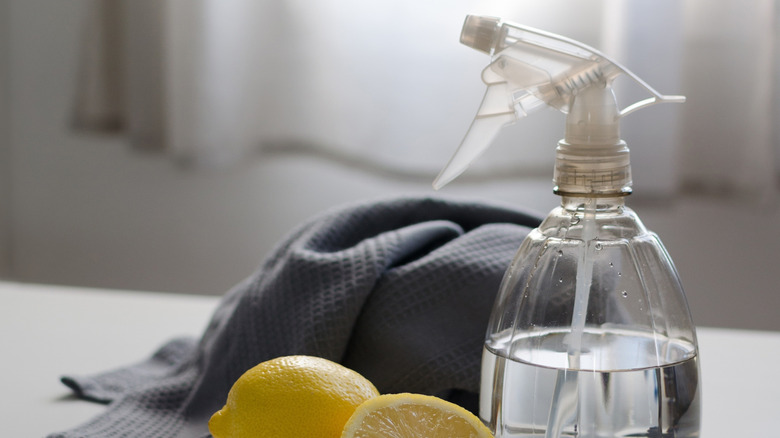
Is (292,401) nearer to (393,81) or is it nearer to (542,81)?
(542,81)

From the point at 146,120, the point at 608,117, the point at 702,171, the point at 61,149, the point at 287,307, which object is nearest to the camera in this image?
the point at 608,117

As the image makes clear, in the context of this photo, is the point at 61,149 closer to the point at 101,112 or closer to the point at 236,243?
the point at 101,112

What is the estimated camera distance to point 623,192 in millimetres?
430

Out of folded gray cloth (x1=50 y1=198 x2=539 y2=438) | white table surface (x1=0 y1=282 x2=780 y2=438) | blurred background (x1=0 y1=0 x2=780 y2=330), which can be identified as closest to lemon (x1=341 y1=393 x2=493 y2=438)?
folded gray cloth (x1=50 y1=198 x2=539 y2=438)

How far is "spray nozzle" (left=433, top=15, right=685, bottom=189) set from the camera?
1.41 feet

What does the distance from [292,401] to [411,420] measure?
0.07m

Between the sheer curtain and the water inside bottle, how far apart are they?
5.07ft

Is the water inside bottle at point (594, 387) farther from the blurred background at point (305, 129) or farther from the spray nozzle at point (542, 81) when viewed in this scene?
the blurred background at point (305, 129)

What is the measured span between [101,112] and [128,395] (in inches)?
71.5

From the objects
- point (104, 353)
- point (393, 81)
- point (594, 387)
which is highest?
point (393, 81)

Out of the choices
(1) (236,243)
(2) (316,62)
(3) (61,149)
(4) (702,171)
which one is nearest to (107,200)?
(3) (61,149)

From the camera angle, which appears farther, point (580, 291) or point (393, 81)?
point (393, 81)

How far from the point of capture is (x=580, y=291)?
0.46 m

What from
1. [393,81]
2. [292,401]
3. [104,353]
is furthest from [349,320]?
[393,81]
